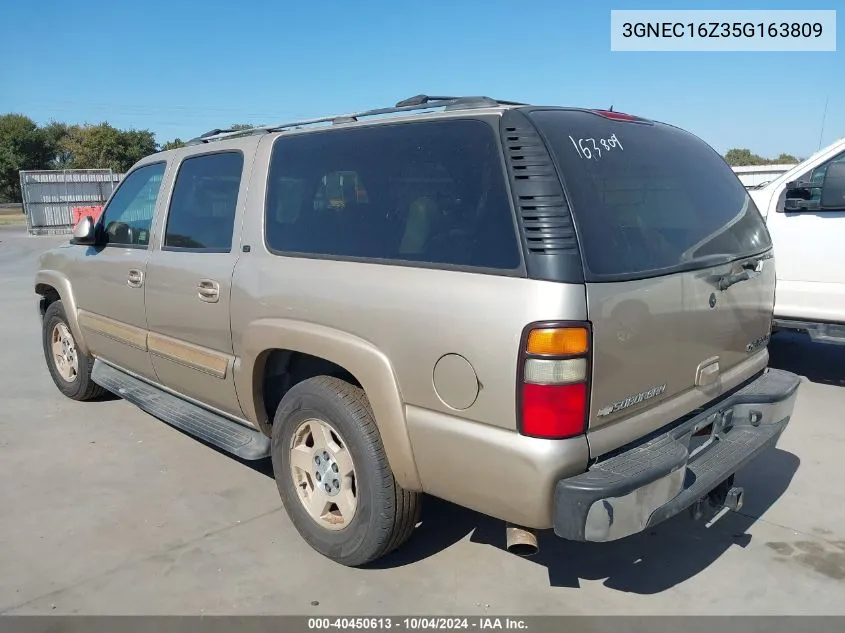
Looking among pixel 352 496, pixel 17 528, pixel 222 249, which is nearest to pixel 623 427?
pixel 352 496

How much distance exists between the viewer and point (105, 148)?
47.2 m

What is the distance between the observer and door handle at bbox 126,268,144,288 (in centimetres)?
423

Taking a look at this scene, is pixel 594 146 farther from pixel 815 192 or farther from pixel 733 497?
pixel 815 192

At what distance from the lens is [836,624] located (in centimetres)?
275

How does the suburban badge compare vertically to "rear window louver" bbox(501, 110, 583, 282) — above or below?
below

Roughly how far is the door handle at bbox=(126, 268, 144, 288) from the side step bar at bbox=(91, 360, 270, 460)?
2.27ft

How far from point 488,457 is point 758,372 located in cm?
176

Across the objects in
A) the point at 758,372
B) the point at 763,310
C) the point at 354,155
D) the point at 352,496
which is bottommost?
the point at 352,496

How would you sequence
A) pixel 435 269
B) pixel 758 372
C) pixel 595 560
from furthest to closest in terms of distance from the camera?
1. pixel 758 372
2. pixel 595 560
3. pixel 435 269

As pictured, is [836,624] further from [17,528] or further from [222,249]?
[17,528]

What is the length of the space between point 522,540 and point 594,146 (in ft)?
5.02

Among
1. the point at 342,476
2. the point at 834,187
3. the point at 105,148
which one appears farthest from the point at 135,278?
the point at 105,148

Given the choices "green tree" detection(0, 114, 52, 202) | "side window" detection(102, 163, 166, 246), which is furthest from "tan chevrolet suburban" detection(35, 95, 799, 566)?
"green tree" detection(0, 114, 52, 202)

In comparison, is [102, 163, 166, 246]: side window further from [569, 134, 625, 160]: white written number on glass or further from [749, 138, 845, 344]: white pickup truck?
[749, 138, 845, 344]: white pickup truck
